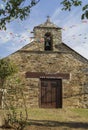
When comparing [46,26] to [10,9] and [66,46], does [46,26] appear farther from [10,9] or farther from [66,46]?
[10,9]

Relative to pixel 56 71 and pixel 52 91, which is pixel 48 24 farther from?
pixel 52 91

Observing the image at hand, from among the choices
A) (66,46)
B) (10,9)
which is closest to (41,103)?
(66,46)

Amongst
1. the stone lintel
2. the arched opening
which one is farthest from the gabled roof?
the stone lintel

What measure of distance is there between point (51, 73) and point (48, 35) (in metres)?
2.76

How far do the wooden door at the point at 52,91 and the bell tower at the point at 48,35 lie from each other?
2.30m

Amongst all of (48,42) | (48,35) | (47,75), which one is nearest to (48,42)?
(48,42)

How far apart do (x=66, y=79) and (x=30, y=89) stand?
251 centimetres

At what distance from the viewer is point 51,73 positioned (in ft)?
80.6

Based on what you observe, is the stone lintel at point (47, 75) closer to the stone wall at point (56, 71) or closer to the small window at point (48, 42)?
the stone wall at point (56, 71)

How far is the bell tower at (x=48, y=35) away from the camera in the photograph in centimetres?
2497

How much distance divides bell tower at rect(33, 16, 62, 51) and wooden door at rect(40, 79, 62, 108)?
2297 millimetres

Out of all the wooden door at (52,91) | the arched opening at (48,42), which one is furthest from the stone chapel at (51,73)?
the arched opening at (48,42)

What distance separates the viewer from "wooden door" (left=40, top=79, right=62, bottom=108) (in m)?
24.5

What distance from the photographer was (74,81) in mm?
24672
